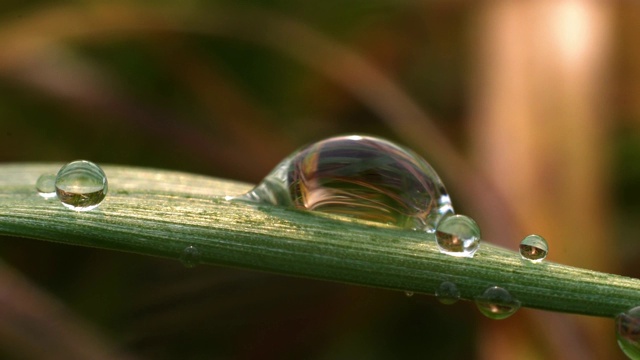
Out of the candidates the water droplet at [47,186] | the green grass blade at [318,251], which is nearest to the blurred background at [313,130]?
the water droplet at [47,186]

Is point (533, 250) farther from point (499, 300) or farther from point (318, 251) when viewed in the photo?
point (318, 251)

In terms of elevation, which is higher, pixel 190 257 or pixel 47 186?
pixel 47 186

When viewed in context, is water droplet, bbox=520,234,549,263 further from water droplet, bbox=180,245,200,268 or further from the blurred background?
the blurred background

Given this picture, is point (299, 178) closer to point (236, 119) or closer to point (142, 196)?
point (142, 196)

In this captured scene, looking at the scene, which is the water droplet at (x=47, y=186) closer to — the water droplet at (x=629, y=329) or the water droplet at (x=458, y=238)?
the water droplet at (x=458, y=238)

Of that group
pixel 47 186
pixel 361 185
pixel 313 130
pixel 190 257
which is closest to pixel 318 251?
pixel 190 257

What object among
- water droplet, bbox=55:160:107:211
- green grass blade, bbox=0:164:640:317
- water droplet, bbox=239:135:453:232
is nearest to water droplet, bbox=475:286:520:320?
green grass blade, bbox=0:164:640:317
